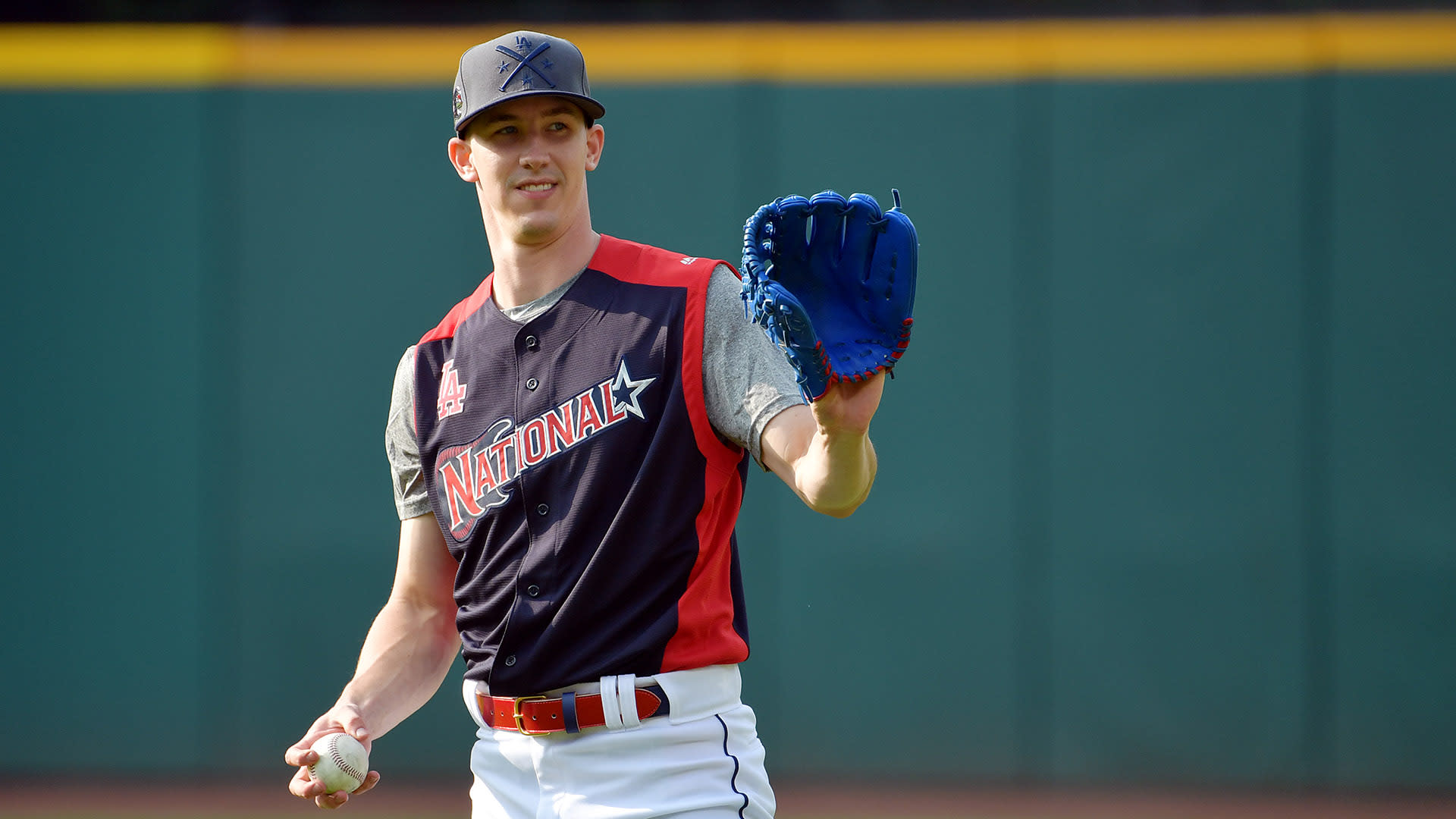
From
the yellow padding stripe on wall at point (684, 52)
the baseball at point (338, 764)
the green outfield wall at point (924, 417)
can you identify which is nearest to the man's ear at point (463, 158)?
the baseball at point (338, 764)

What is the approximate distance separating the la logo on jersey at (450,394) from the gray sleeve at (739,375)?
17.9 inches

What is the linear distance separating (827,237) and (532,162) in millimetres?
601

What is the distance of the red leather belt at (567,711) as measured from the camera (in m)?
1.89

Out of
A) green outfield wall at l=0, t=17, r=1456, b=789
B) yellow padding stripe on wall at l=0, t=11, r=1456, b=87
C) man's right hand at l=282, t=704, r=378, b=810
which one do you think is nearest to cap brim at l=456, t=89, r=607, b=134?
man's right hand at l=282, t=704, r=378, b=810

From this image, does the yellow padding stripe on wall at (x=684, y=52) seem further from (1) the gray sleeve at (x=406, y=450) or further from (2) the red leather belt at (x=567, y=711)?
(2) the red leather belt at (x=567, y=711)

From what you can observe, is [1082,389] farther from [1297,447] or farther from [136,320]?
[136,320]

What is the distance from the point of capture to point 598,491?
6.34ft

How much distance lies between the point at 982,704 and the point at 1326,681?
1441 millimetres

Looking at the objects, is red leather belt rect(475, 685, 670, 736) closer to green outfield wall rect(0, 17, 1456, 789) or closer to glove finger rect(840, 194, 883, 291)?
glove finger rect(840, 194, 883, 291)

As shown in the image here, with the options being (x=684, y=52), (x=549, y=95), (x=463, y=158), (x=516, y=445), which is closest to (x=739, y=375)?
(x=516, y=445)

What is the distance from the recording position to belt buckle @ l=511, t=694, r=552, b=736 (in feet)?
6.39

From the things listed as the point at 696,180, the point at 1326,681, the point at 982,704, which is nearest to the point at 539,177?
the point at 696,180

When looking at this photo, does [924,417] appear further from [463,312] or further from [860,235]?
[860,235]

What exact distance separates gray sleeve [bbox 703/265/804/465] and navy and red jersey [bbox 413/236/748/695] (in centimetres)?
2
